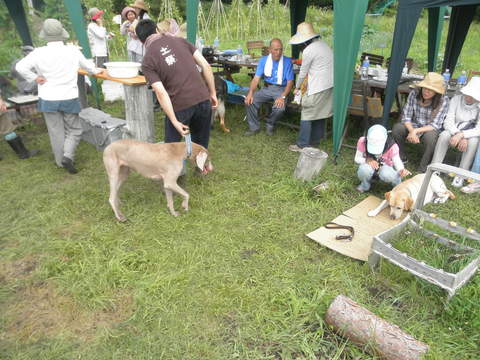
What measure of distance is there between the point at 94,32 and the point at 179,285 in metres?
7.58

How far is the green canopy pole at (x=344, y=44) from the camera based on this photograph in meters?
Answer: 4.12

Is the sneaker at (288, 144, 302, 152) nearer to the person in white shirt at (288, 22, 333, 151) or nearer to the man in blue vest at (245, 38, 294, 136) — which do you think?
the person in white shirt at (288, 22, 333, 151)

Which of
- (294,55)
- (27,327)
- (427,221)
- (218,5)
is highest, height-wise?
(218,5)

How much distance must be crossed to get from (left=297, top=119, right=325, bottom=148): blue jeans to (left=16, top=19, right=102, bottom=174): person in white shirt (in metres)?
3.17

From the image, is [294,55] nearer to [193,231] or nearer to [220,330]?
[193,231]

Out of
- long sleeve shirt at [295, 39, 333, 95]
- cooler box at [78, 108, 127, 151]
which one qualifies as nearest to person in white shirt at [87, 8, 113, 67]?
cooler box at [78, 108, 127, 151]

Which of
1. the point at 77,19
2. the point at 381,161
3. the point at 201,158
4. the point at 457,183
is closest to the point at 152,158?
the point at 201,158

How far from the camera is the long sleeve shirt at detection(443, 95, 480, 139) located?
435cm

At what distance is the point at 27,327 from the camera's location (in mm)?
2473

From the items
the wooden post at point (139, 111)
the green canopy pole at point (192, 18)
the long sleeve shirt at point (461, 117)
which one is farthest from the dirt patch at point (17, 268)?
the long sleeve shirt at point (461, 117)

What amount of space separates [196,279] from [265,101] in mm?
3972

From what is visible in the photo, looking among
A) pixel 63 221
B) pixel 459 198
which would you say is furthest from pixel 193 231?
pixel 459 198

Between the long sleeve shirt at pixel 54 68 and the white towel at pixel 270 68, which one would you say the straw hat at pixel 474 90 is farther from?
the long sleeve shirt at pixel 54 68

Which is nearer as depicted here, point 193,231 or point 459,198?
point 193,231
